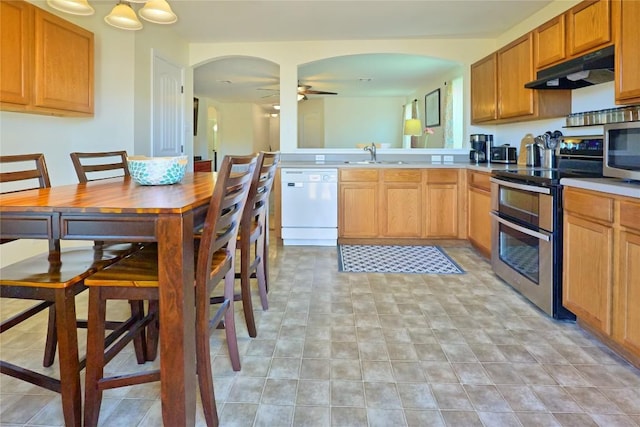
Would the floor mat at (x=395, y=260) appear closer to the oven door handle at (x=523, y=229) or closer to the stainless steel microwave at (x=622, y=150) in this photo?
the oven door handle at (x=523, y=229)

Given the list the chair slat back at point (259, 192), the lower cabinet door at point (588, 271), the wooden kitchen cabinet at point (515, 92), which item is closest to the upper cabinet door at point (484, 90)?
the wooden kitchen cabinet at point (515, 92)

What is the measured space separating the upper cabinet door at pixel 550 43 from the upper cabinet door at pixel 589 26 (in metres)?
0.09

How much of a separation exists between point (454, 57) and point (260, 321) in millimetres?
3881

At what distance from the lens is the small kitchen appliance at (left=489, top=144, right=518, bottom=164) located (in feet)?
14.3

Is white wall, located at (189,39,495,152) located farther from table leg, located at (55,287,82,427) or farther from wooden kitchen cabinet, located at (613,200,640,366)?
table leg, located at (55,287,82,427)

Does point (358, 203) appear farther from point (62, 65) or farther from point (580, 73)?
point (62, 65)

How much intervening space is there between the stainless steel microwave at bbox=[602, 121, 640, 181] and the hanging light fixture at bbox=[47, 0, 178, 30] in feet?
8.06

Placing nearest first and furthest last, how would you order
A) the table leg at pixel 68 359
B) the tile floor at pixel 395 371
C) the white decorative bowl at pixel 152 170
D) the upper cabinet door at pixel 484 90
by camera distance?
the table leg at pixel 68 359
the tile floor at pixel 395 371
the white decorative bowl at pixel 152 170
the upper cabinet door at pixel 484 90

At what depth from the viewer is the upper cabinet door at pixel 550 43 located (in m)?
3.02

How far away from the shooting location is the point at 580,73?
9.44ft

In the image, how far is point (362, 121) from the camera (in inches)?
404

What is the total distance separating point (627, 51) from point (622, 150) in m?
0.56

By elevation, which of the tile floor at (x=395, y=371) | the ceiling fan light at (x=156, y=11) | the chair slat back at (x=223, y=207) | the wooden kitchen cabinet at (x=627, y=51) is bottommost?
the tile floor at (x=395, y=371)

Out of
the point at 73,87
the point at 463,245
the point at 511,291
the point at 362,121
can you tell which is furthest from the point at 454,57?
the point at 362,121
